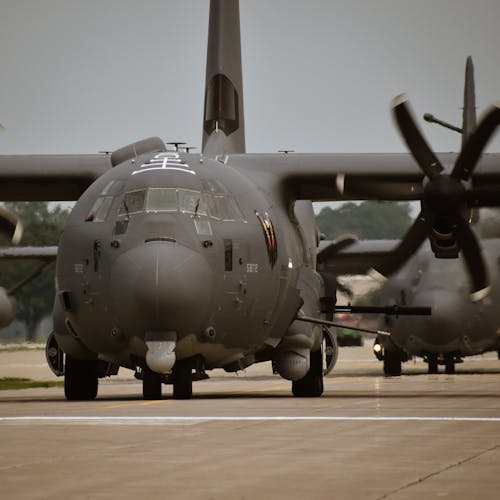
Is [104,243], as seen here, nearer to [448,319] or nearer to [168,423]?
[168,423]

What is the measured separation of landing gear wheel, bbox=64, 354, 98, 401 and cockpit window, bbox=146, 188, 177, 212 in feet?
11.3

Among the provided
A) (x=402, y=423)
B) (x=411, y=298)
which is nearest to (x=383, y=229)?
(x=411, y=298)

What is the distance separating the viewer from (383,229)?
294 feet

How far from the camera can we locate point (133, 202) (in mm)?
18266

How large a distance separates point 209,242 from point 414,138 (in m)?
4.29

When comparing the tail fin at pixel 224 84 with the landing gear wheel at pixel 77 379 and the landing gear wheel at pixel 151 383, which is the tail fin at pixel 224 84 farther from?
the landing gear wheel at pixel 151 383

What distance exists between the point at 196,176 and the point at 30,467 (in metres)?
10.3

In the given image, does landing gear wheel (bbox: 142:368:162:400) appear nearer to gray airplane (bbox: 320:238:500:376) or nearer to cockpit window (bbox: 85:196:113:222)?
cockpit window (bbox: 85:196:113:222)

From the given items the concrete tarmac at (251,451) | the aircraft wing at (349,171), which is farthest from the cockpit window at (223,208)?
the concrete tarmac at (251,451)

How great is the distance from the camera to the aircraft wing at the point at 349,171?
21.5 meters

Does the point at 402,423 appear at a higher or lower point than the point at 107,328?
lower

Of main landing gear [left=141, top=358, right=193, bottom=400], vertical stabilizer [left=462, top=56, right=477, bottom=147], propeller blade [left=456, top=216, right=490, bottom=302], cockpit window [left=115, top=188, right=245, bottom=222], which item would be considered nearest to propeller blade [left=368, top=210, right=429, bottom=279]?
propeller blade [left=456, top=216, right=490, bottom=302]

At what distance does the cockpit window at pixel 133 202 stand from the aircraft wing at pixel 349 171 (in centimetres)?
365

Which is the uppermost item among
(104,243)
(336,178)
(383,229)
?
(383,229)
